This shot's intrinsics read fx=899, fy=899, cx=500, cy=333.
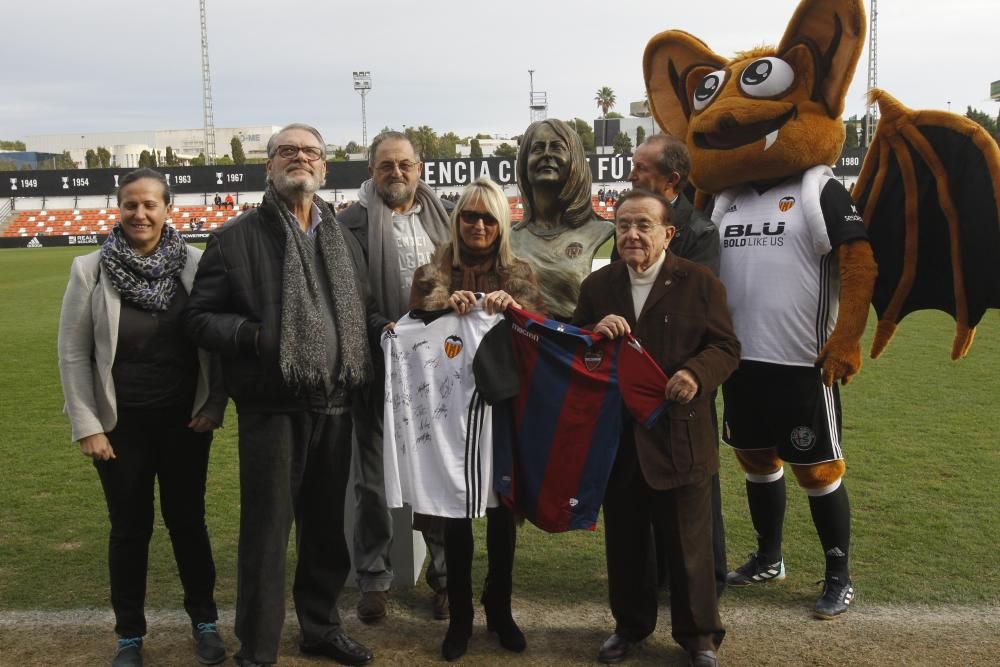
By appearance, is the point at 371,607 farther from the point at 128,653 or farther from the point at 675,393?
the point at 675,393

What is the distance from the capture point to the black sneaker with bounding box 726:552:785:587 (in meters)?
4.35

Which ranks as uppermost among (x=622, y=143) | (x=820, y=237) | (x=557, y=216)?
(x=622, y=143)

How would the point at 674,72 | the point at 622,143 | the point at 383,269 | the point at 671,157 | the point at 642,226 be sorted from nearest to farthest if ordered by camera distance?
the point at 642,226, the point at 671,157, the point at 383,269, the point at 674,72, the point at 622,143

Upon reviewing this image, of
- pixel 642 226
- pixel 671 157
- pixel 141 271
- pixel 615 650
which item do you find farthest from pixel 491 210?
pixel 615 650

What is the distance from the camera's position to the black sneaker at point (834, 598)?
12.9 ft

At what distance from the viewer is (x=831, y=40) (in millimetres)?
4062

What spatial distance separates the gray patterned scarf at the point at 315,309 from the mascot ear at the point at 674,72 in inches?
84.0

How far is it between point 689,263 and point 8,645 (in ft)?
10.6

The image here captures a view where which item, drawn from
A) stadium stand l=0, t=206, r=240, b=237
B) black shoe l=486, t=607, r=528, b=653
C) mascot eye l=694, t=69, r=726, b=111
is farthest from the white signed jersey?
stadium stand l=0, t=206, r=240, b=237

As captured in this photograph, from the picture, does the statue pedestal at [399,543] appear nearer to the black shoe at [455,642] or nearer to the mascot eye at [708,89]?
the black shoe at [455,642]

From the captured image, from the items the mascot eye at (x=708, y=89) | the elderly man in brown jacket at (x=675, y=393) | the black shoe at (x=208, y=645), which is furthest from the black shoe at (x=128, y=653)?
the mascot eye at (x=708, y=89)

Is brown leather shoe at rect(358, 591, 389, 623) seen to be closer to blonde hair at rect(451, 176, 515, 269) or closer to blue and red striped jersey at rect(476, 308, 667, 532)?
blue and red striped jersey at rect(476, 308, 667, 532)

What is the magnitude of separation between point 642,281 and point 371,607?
1.90 m

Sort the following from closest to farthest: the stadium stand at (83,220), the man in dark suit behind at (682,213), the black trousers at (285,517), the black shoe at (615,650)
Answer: the black trousers at (285,517), the black shoe at (615,650), the man in dark suit behind at (682,213), the stadium stand at (83,220)
